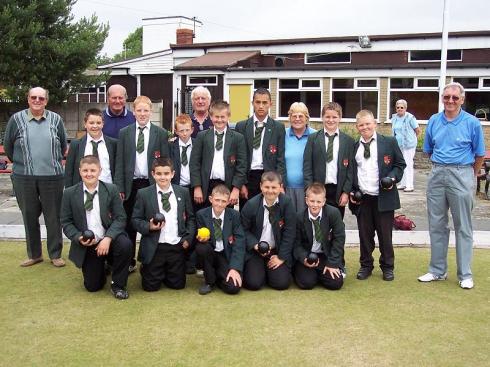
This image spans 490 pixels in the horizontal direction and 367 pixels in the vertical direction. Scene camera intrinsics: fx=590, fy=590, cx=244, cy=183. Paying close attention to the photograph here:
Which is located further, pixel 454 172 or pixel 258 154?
pixel 258 154

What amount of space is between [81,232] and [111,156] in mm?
881

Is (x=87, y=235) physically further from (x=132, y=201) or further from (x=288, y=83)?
(x=288, y=83)

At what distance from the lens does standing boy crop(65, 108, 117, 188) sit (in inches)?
227

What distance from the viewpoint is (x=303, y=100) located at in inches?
928

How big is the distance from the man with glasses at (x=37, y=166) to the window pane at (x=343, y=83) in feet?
57.7

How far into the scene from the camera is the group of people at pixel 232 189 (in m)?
5.40

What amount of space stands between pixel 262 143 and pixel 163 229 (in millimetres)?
1289

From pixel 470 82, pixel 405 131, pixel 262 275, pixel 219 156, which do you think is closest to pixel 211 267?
pixel 262 275

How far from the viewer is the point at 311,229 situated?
219 inches

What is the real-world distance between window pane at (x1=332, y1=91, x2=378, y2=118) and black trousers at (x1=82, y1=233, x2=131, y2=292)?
18.1 metres

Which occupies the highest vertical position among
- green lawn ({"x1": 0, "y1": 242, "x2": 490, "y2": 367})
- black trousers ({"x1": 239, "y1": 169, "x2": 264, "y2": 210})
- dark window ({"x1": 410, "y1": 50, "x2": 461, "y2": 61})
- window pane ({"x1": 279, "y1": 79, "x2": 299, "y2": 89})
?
dark window ({"x1": 410, "y1": 50, "x2": 461, "y2": 61})

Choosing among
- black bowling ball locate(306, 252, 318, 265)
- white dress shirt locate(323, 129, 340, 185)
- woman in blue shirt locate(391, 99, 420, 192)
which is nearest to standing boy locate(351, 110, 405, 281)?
white dress shirt locate(323, 129, 340, 185)

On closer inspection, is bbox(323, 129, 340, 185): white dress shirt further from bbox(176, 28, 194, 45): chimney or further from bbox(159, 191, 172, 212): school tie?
bbox(176, 28, 194, 45): chimney

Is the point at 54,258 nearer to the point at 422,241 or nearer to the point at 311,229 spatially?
the point at 311,229
